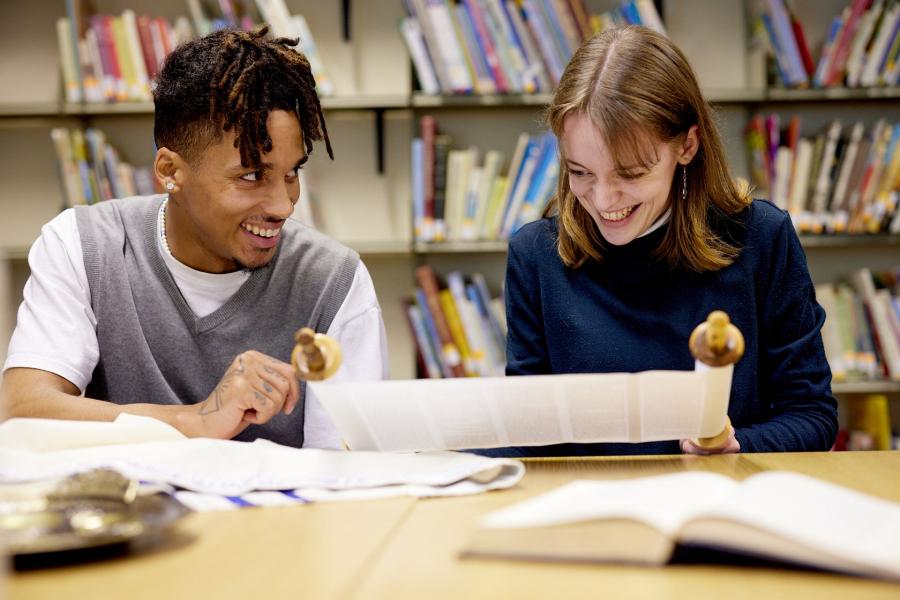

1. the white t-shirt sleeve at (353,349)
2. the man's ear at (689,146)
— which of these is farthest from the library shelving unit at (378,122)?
the man's ear at (689,146)

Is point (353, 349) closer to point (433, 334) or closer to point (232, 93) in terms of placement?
point (232, 93)

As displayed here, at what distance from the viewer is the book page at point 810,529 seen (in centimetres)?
66

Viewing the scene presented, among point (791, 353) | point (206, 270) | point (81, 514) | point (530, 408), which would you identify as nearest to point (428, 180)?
point (206, 270)

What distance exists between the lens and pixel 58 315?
1.45 meters

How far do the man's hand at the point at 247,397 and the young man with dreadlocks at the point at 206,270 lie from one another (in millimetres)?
193

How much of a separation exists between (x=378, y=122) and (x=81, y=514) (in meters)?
2.37

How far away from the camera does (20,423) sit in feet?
3.31

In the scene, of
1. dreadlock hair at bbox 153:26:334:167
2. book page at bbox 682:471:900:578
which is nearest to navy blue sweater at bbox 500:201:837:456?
dreadlock hair at bbox 153:26:334:167

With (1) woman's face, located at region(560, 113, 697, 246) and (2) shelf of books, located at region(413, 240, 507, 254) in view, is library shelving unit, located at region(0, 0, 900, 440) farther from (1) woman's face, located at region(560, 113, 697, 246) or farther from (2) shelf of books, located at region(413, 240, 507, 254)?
(1) woman's face, located at region(560, 113, 697, 246)

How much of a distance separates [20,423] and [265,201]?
56cm

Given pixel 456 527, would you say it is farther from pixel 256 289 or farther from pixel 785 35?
pixel 785 35

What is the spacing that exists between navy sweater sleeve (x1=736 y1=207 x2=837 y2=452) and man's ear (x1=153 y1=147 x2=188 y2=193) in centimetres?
91

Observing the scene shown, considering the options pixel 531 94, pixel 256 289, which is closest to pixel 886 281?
pixel 531 94

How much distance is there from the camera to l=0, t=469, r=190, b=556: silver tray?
710 millimetres
